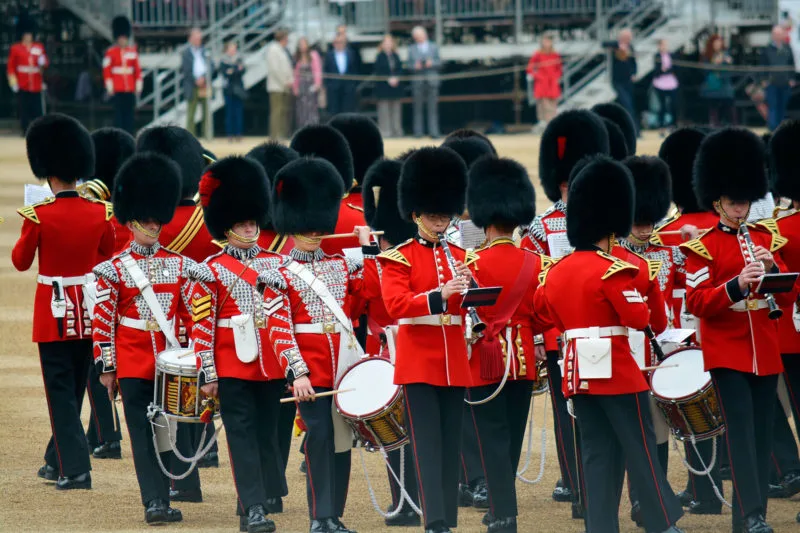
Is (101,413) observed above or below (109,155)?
below

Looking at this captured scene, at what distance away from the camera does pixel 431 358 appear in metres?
5.34

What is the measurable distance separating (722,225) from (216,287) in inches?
71.1

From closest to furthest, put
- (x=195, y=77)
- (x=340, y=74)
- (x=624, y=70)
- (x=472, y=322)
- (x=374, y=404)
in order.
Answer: (x=374, y=404), (x=472, y=322), (x=195, y=77), (x=624, y=70), (x=340, y=74)

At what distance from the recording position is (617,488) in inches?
211

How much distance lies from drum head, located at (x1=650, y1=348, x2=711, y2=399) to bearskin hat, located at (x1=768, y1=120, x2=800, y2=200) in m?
0.84

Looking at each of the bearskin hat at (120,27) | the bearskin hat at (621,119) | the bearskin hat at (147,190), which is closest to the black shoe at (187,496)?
the bearskin hat at (147,190)

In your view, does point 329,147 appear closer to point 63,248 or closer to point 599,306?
point 63,248

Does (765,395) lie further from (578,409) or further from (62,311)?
(62,311)

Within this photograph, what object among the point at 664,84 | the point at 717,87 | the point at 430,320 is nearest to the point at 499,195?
the point at 430,320

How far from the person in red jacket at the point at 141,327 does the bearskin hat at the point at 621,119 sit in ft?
9.31

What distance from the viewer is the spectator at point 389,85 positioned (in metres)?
17.6

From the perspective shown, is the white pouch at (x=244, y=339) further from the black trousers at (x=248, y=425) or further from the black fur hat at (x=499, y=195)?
the black fur hat at (x=499, y=195)

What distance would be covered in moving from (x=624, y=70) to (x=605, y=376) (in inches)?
500

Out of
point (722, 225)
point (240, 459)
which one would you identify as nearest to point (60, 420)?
point (240, 459)
